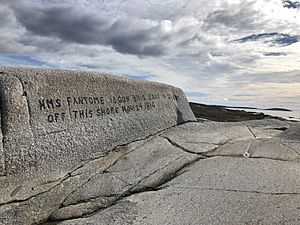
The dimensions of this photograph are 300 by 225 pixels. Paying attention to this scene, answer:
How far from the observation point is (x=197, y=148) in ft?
21.1

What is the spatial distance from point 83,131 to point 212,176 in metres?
2.16

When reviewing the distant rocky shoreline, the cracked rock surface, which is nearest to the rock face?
the cracked rock surface

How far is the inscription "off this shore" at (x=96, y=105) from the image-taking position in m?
5.48

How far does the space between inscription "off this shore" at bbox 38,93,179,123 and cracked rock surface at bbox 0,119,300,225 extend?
74cm

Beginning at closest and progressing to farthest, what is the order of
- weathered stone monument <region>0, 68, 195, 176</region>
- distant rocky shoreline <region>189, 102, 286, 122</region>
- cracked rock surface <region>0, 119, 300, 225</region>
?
cracked rock surface <region>0, 119, 300, 225</region> → weathered stone monument <region>0, 68, 195, 176</region> → distant rocky shoreline <region>189, 102, 286, 122</region>

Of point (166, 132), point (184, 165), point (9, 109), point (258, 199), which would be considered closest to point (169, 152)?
point (184, 165)

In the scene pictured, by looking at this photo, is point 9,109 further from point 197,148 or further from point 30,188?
point 197,148

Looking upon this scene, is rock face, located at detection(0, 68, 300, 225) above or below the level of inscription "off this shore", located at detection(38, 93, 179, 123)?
below

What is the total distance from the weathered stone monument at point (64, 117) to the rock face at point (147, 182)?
2cm

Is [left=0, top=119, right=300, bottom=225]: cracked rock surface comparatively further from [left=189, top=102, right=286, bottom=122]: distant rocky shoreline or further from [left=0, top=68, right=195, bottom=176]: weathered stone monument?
[left=189, top=102, right=286, bottom=122]: distant rocky shoreline

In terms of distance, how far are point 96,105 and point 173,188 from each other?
2125mm

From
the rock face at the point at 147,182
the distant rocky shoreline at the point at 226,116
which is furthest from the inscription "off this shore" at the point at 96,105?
the distant rocky shoreline at the point at 226,116

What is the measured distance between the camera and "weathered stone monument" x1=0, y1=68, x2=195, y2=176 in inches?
196

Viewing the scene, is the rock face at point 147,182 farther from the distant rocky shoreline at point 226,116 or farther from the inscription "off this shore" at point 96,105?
the distant rocky shoreline at point 226,116
